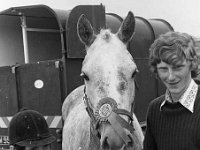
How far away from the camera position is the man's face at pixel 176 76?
1867 millimetres

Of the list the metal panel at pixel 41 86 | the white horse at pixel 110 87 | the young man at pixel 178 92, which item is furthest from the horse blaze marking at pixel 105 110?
the metal panel at pixel 41 86

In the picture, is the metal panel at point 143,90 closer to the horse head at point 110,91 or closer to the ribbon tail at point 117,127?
the horse head at point 110,91

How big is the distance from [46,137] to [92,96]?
49 cm

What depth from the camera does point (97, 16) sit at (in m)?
4.40

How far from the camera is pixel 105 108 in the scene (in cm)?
242

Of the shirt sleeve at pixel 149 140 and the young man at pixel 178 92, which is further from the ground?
the young man at pixel 178 92

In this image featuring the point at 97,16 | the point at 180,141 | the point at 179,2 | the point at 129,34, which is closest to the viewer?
the point at 180,141

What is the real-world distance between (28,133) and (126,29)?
4.16 feet

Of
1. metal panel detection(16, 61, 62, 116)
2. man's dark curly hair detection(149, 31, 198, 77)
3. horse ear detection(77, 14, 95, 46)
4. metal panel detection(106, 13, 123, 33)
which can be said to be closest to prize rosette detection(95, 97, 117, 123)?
man's dark curly hair detection(149, 31, 198, 77)

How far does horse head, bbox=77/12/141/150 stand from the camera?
7.78ft

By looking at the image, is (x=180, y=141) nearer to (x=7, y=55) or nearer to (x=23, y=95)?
(x=23, y=95)

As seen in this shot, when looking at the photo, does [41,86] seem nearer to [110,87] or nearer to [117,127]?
[110,87]

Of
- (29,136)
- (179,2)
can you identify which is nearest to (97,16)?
(29,136)

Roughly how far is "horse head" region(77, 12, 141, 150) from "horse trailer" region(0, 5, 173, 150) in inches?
61.0
